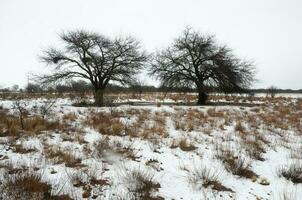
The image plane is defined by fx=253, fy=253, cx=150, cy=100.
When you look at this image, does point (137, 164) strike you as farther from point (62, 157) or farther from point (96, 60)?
point (96, 60)

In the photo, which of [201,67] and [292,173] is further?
[201,67]

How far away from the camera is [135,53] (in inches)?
861

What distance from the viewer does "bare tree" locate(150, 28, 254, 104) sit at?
22844 mm

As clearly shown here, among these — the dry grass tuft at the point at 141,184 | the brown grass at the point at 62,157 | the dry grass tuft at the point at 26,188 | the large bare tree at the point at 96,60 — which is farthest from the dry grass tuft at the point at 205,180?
the large bare tree at the point at 96,60

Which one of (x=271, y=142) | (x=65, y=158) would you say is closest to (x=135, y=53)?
(x=271, y=142)

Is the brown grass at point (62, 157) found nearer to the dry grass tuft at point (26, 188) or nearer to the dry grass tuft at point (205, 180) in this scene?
the dry grass tuft at point (26, 188)

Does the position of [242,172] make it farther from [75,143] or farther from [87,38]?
[87,38]

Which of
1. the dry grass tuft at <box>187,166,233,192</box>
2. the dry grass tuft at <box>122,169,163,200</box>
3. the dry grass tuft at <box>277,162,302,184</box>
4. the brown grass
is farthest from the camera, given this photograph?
the dry grass tuft at <box>277,162,302,184</box>

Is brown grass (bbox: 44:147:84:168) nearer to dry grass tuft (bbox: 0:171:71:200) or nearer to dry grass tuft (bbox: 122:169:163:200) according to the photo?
dry grass tuft (bbox: 0:171:71:200)

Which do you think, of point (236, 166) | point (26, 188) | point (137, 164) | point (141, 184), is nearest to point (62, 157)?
point (26, 188)

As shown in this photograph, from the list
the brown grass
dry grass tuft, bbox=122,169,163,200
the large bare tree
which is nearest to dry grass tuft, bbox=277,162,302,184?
dry grass tuft, bbox=122,169,163,200

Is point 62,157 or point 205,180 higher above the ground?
point 62,157

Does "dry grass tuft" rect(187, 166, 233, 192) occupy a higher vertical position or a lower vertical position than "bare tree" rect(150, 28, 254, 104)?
lower

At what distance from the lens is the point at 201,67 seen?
23.4m
